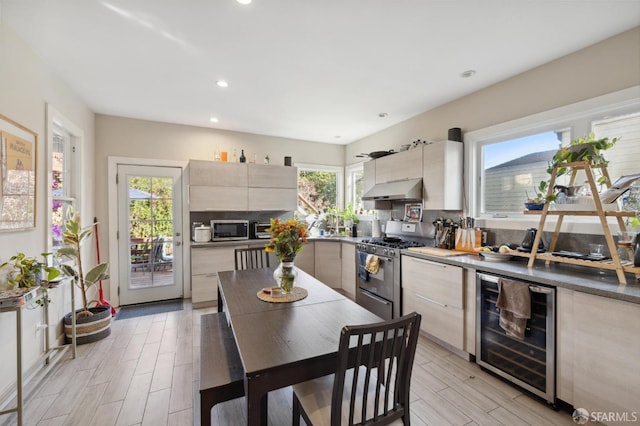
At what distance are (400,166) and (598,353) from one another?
97.3 inches

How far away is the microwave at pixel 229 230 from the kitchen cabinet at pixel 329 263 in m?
1.15

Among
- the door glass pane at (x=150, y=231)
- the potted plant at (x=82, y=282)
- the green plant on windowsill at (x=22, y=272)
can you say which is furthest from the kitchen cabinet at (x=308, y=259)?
the green plant on windowsill at (x=22, y=272)

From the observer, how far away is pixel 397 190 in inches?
137

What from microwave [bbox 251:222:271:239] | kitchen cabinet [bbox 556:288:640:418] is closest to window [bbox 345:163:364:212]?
microwave [bbox 251:222:271:239]

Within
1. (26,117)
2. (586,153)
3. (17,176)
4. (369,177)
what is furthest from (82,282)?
(586,153)

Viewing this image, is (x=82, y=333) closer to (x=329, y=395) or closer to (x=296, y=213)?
(x=329, y=395)

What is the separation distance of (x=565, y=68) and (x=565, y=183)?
0.94 m

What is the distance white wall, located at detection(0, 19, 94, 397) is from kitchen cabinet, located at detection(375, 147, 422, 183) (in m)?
3.56

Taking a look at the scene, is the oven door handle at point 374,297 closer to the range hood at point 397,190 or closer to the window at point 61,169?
the range hood at point 397,190

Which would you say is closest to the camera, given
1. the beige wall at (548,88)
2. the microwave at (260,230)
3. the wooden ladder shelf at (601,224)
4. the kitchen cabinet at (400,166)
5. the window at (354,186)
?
the wooden ladder shelf at (601,224)

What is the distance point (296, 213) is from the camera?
487 centimetres

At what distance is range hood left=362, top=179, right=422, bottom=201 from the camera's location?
3293 mm

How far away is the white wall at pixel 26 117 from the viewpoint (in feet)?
6.22

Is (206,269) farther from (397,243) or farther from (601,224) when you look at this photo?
(601,224)
